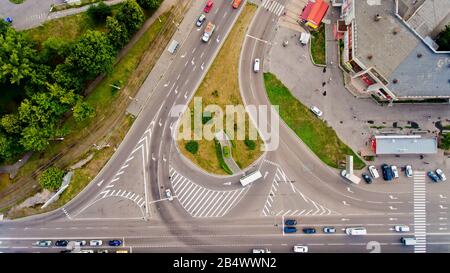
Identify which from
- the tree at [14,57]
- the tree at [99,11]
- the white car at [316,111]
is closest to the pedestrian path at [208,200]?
the white car at [316,111]

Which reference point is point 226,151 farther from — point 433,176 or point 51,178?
point 433,176

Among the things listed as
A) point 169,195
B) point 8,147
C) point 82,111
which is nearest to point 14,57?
point 82,111

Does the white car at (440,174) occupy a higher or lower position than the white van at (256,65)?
lower

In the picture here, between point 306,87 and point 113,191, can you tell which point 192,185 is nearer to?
point 113,191

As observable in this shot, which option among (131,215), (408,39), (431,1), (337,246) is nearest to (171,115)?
Result: (131,215)

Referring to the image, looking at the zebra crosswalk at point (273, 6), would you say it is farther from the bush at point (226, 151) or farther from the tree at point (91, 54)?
the tree at point (91, 54)
